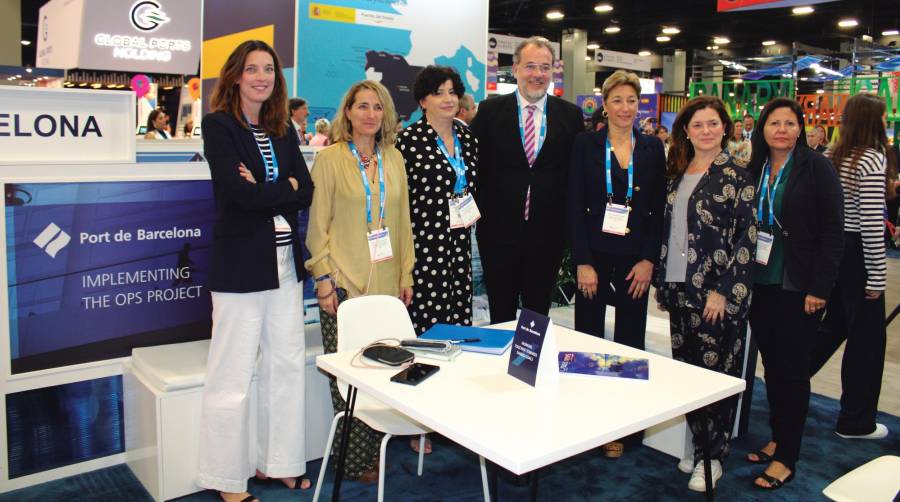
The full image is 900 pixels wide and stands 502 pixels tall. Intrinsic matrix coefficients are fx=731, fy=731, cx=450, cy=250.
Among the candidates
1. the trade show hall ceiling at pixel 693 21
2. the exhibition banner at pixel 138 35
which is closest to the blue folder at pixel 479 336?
the exhibition banner at pixel 138 35

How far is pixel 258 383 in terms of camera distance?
2762 millimetres

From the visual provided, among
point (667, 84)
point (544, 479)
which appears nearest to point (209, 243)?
point (544, 479)

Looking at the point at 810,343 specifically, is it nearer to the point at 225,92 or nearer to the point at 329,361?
the point at 329,361

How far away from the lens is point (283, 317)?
2.60 meters

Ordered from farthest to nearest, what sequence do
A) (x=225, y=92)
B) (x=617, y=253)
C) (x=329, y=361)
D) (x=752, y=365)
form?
(x=752, y=365) → (x=617, y=253) → (x=225, y=92) → (x=329, y=361)

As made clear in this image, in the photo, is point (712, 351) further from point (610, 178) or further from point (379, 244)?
point (379, 244)

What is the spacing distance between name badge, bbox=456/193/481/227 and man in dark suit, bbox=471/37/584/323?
16 centimetres

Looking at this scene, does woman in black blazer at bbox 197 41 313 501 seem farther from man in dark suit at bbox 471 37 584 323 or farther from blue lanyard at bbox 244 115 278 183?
man in dark suit at bbox 471 37 584 323

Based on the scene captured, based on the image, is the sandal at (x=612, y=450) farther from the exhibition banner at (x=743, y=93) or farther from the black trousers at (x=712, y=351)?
the exhibition banner at (x=743, y=93)

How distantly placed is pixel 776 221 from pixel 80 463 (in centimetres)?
285

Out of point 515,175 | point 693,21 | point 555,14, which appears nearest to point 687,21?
point 693,21

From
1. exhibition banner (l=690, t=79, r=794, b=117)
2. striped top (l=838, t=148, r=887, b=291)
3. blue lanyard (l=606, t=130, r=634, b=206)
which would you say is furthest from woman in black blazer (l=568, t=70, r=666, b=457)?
exhibition banner (l=690, t=79, r=794, b=117)

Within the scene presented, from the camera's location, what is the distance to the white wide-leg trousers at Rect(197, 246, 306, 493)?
8.20ft

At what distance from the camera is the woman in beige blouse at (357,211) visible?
2660 millimetres
